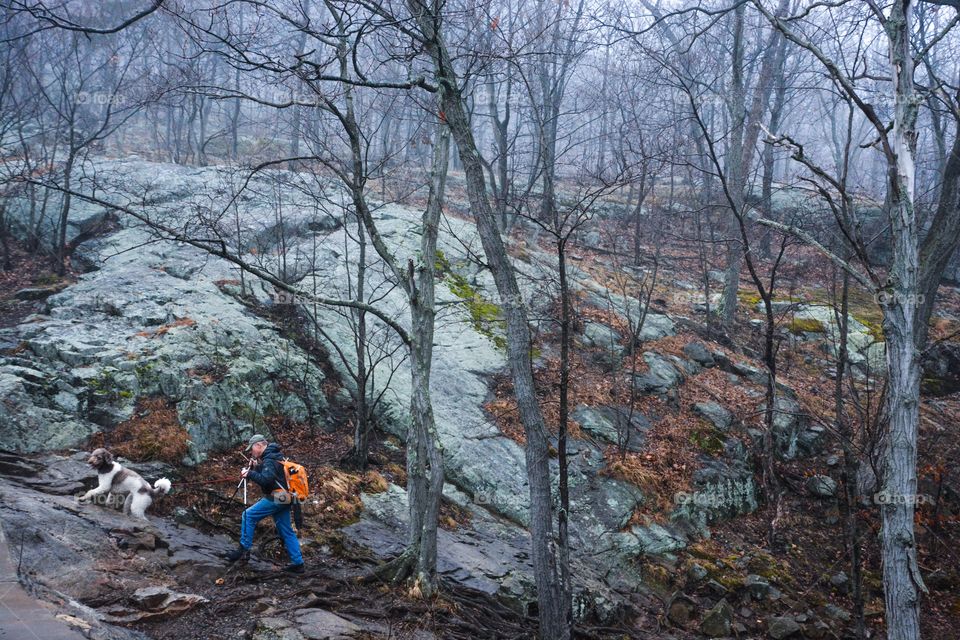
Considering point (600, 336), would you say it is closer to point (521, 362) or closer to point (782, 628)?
point (782, 628)

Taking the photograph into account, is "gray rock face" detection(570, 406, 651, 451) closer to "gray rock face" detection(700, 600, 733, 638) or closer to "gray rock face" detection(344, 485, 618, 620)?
"gray rock face" detection(344, 485, 618, 620)

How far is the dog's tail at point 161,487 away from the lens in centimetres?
735

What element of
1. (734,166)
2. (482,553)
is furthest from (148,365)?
(734,166)

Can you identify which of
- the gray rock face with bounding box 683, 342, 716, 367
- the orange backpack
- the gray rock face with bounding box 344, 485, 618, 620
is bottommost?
the gray rock face with bounding box 344, 485, 618, 620

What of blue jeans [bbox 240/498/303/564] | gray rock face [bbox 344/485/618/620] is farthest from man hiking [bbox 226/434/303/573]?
gray rock face [bbox 344/485/618/620]

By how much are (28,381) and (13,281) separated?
17.3ft

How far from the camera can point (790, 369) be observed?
48.2 ft

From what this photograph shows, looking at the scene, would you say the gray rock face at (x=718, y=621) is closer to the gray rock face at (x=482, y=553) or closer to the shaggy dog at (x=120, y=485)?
the gray rock face at (x=482, y=553)

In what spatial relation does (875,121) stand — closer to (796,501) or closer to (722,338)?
(796,501)

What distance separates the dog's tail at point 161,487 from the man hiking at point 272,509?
1.31 m

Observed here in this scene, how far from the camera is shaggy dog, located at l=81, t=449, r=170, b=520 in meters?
6.88

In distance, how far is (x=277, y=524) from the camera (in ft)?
22.7

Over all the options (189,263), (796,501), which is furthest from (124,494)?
(796,501)

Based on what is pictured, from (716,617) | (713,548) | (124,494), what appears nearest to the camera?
(124,494)
